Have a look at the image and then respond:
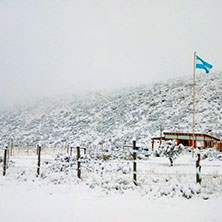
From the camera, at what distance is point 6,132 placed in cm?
6944

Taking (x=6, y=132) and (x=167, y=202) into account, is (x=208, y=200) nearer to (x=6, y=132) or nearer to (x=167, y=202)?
(x=167, y=202)

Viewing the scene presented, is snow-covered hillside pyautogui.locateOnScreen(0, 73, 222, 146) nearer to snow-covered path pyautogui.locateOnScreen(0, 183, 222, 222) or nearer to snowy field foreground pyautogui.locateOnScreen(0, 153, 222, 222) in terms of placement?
snowy field foreground pyautogui.locateOnScreen(0, 153, 222, 222)

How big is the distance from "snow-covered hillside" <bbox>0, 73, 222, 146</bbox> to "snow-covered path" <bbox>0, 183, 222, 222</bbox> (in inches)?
1345

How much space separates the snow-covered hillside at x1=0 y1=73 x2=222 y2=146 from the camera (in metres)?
49.1

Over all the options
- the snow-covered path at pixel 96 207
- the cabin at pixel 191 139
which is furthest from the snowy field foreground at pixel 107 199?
the cabin at pixel 191 139

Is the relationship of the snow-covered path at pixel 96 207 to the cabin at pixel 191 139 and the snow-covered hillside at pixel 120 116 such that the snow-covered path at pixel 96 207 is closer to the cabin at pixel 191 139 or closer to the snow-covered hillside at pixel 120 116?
the cabin at pixel 191 139

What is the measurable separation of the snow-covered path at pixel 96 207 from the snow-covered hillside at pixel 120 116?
3415 cm

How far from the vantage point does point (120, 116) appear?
63.0 meters

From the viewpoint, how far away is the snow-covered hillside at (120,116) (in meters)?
49.1

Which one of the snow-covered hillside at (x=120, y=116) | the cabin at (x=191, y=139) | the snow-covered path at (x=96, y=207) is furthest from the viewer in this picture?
the snow-covered hillside at (x=120, y=116)

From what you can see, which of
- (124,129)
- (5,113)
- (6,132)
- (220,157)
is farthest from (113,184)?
(5,113)

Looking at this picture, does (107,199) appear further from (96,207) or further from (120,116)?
(120,116)

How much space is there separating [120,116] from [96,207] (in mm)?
55394

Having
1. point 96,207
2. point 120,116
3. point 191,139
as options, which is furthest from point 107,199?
point 120,116
